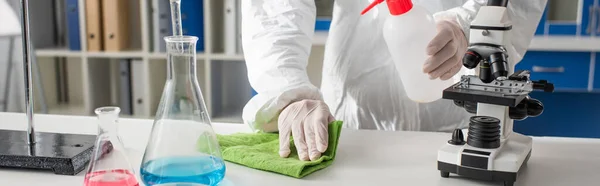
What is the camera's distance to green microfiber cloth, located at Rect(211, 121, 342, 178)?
94 cm

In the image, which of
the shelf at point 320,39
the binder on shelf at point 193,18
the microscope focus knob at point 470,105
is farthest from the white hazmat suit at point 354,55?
the binder on shelf at point 193,18

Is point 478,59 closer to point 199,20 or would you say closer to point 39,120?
point 39,120

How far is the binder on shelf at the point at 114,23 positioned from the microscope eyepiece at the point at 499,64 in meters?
2.57

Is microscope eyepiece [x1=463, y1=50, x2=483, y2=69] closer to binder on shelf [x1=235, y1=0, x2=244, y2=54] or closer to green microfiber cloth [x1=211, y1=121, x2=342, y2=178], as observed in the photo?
green microfiber cloth [x1=211, y1=121, x2=342, y2=178]

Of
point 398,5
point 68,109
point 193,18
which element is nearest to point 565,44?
point 193,18

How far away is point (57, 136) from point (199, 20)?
209 centimetres

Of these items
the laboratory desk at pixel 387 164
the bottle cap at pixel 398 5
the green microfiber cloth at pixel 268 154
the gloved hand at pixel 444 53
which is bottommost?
the laboratory desk at pixel 387 164

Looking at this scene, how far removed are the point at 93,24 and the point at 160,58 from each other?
37 centimetres

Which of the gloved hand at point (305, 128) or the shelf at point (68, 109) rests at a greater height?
the gloved hand at point (305, 128)

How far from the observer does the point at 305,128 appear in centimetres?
105

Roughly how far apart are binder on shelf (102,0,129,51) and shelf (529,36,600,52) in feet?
6.51

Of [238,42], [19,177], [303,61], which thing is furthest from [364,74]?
[238,42]

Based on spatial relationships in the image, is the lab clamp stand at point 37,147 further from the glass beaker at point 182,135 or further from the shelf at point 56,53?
the shelf at point 56,53

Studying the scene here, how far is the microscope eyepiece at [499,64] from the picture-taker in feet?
2.89
